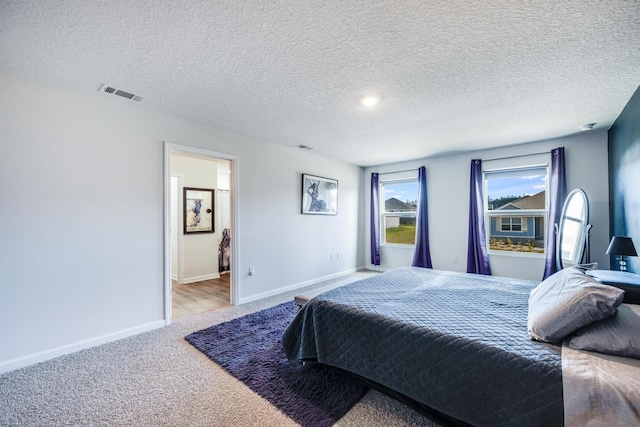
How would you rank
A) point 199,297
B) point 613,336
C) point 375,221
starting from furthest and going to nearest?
point 375,221 → point 199,297 → point 613,336

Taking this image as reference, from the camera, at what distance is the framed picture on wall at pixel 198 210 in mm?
5035

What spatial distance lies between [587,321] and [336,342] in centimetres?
138

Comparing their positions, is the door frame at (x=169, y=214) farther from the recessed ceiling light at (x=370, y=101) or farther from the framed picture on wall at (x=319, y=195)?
the recessed ceiling light at (x=370, y=101)

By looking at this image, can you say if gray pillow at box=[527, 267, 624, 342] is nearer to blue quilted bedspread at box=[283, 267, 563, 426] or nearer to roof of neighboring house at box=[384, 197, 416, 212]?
blue quilted bedspread at box=[283, 267, 563, 426]

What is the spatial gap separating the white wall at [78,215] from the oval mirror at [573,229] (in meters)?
4.67

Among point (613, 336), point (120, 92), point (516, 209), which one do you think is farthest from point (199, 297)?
point (516, 209)

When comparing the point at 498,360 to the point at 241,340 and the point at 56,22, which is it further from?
the point at 56,22

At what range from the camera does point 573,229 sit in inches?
137

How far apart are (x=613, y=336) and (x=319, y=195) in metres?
4.09

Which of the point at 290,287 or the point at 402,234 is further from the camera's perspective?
the point at 402,234

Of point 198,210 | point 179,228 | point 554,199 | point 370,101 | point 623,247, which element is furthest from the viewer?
point 198,210

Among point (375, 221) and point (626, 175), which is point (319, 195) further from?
point (626, 175)

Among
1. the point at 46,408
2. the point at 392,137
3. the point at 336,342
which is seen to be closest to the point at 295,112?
the point at 392,137

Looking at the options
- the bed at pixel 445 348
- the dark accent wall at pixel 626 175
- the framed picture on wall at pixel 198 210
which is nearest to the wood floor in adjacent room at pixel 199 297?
the framed picture on wall at pixel 198 210
